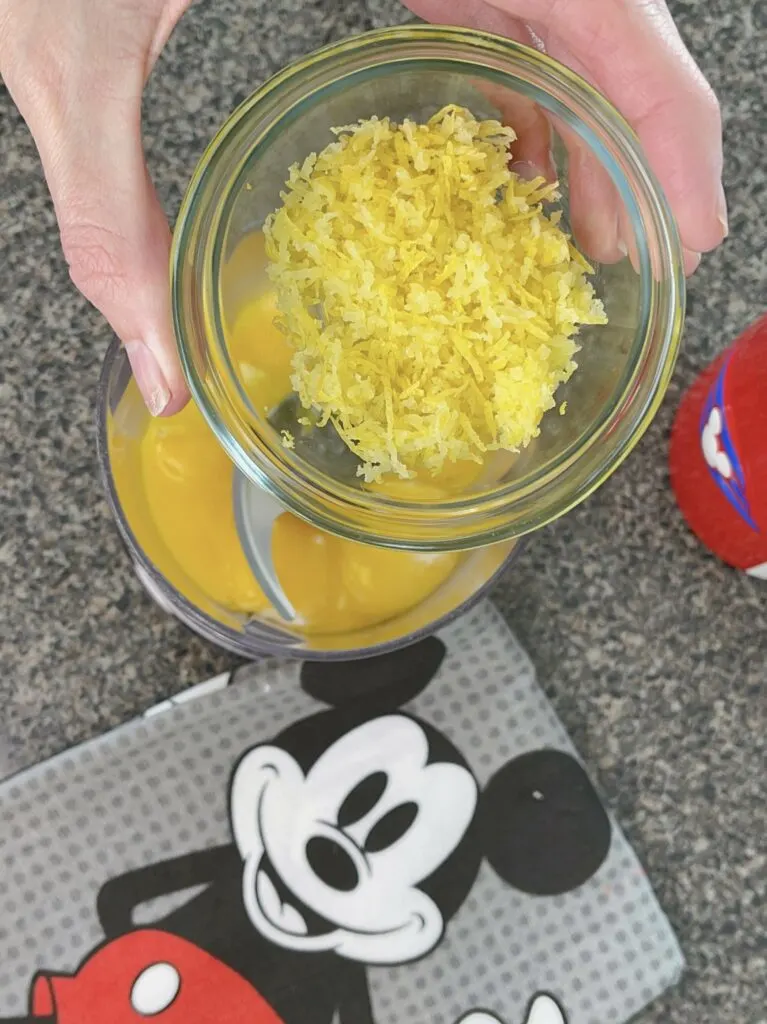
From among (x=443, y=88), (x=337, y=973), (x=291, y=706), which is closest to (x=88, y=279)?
(x=443, y=88)

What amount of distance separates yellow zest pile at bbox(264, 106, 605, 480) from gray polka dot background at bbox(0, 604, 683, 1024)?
0.22 meters

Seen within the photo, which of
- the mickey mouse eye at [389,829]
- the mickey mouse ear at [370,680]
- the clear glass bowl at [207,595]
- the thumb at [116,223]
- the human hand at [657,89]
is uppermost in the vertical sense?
the human hand at [657,89]

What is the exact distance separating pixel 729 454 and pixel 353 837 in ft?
0.90

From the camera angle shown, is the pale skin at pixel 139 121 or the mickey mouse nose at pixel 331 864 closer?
the pale skin at pixel 139 121

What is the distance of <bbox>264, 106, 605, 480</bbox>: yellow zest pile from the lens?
1.01 feet

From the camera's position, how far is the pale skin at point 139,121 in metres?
0.35

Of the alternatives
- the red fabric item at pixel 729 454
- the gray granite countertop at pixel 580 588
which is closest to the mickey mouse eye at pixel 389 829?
the gray granite countertop at pixel 580 588

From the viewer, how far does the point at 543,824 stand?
1.70 ft

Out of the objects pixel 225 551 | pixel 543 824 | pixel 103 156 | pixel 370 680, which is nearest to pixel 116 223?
pixel 103 156

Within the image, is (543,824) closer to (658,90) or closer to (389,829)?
(389,829)

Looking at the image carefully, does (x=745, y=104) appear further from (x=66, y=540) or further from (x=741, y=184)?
(x=66, y=540)

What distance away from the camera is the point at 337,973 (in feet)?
1.61

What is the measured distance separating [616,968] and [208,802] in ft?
0.78

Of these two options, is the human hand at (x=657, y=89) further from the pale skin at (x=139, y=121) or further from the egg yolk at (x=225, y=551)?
the egg yolk at (x=225, y=551)
